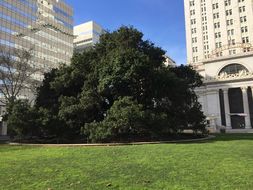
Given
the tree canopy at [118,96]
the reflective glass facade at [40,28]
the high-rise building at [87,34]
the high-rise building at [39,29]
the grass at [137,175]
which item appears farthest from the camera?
the high-rise building at [87,34]

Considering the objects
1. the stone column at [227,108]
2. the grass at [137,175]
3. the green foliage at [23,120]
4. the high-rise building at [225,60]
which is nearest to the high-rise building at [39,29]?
the green foliage at [23,120]

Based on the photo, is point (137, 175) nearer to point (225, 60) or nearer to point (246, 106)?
point (246, 106)

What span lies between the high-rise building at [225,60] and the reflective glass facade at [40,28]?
39392 mm

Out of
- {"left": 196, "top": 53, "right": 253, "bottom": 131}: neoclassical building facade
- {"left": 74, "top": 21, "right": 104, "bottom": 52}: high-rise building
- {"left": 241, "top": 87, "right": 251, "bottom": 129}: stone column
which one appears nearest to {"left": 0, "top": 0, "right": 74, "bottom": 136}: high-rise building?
{"left": 74, "top": 21, "right": 104, "bottom": 52}: high-rise building

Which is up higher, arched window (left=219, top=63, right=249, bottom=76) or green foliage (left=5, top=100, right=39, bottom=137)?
arched window (left=219, top=63, right=249, bottom=76)

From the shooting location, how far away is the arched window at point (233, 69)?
74.4 m

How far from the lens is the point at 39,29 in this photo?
8725cm

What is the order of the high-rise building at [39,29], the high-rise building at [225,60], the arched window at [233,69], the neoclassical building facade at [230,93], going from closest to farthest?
the neoclassical building facade at [230,93], the high-rise building at [225,60], the arched window at [233,69], the high-rise building at [39,29]

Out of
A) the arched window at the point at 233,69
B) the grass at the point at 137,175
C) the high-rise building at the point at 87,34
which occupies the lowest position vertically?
the grass at the point at 137,175

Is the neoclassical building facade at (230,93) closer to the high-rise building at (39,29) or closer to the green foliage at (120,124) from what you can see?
the high-rise building at (39,29)

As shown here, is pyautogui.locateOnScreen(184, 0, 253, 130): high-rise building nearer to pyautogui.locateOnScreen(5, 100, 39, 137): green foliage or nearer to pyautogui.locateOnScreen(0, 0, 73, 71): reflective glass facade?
pyautogui.locateOnScreen(0, 0, 73, 71): reflective glass facade

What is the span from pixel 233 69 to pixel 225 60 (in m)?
3.19

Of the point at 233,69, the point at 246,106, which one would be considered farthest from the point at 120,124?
the point at 233,69

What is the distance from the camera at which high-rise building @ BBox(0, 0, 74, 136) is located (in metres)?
76.2
